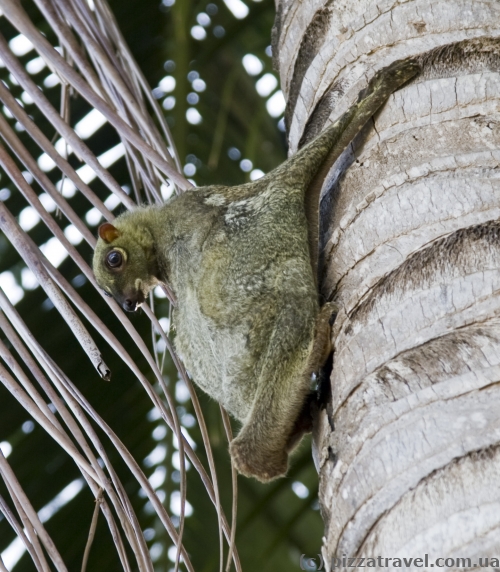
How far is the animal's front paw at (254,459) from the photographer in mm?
1930

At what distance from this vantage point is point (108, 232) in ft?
Result: 8.74

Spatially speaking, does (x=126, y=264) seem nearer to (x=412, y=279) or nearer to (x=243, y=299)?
(x=243, y=299)

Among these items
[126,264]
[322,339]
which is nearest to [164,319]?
[126,264]

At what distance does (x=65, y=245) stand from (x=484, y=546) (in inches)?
42.7

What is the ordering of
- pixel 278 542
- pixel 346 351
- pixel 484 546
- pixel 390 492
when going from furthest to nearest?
pixel 278 542 → pixel 346 351 → pixel 390 492 → pixel 484 546

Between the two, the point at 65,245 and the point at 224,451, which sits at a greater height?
the point at 65,245

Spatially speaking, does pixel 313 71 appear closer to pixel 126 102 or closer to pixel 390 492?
pixel 126 102

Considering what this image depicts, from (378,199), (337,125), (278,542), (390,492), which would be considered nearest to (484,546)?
(390,492)

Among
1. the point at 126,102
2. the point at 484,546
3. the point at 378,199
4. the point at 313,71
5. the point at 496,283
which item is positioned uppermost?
the point at 126,102

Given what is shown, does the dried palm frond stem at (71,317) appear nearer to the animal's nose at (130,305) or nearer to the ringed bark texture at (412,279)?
the ringed bark texture at (412,279)

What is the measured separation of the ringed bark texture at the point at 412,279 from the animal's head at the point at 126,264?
2.43 ft

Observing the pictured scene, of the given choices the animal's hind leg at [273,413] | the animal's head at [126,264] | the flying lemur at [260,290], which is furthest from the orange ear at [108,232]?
the animal's hind leg at [273,413]

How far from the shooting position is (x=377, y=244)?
168 cm

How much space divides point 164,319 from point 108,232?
103cm
